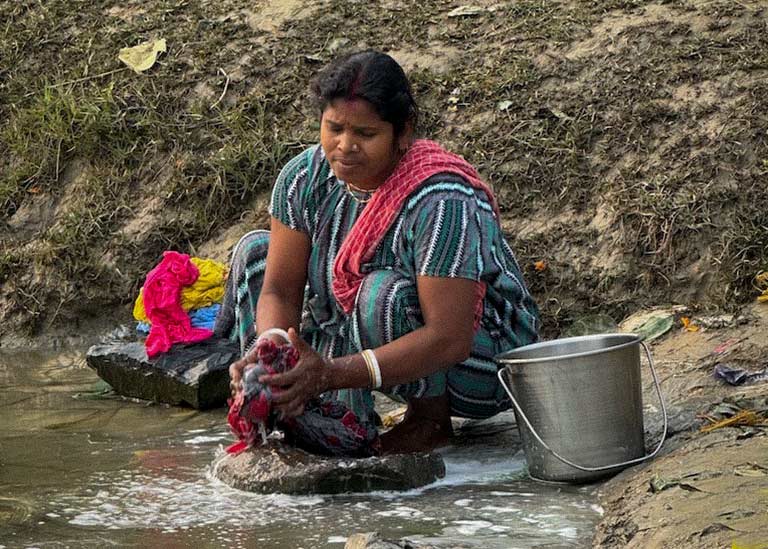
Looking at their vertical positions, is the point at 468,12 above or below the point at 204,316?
above

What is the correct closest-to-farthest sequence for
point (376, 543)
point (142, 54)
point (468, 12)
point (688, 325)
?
1. point (376, 543)
2. point (688, 325)
3. point (468, 12)
4. point (142, 54)

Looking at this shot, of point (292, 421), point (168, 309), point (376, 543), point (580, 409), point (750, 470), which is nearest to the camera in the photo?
point (376, 543)

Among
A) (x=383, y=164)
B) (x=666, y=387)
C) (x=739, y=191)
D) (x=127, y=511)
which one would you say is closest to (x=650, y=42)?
(x=739, y=191)

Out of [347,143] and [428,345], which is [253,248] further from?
[428,345]

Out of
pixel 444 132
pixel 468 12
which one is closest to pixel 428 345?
pixel 444 132

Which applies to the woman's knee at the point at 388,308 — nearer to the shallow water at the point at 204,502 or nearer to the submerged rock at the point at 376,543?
the shallow water at the point at 204,502

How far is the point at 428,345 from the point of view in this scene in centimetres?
412

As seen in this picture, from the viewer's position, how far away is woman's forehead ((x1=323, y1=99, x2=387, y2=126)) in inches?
161

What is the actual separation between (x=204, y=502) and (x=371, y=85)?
51.8 inches

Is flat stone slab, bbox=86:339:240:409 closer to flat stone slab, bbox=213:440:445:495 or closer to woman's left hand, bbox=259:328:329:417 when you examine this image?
flat stone slab, bbox=213:440:445:495

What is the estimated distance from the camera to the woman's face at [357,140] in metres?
4.10

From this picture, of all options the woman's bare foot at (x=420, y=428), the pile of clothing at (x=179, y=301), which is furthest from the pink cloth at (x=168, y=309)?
the woman's bare foot at (x=420, y=428)

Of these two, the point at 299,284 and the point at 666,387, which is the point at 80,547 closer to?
the point at 299,284

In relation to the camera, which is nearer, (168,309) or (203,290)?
(168,309)
